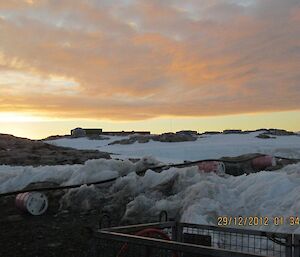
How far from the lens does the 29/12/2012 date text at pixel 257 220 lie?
8438mm

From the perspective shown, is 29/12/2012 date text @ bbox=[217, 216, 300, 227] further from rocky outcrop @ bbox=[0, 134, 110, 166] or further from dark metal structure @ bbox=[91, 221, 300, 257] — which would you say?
rocky outcrop @ bbox=[0, 134, 110, 166]

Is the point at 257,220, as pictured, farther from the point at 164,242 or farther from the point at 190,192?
the point at 164,242

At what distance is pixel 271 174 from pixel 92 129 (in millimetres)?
68055

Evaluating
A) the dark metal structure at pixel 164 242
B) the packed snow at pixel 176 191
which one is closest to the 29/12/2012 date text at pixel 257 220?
the packed snow at pixel 176 191

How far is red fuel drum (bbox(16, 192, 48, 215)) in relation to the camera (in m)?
11.9

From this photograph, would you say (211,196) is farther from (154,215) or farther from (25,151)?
(25,151)

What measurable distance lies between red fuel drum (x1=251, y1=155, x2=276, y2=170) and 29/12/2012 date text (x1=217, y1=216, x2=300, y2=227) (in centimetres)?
922

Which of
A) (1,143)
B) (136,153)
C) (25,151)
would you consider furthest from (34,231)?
(136,153)

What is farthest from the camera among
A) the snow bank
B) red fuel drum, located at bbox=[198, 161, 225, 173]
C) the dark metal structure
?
red fuel drum, located at bbox=[198, 161, 225, 173]

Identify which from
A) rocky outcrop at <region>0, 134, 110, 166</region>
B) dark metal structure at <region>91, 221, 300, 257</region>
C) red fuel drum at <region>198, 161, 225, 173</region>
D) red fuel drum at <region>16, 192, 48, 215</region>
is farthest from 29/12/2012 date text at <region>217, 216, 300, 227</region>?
rocky outcrop at <region>0, 134, 110, 166</region>

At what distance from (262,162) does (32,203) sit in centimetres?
1038

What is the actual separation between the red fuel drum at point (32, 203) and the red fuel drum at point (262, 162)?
31.5 ft

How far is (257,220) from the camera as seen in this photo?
922 cm

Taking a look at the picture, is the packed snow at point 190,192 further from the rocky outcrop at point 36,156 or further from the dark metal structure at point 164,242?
the rocky outcrop at point 36,156
